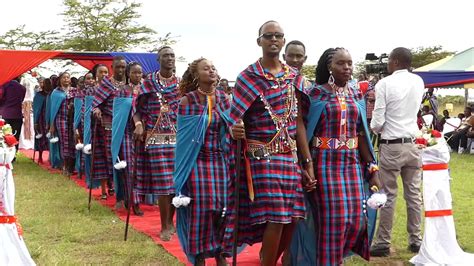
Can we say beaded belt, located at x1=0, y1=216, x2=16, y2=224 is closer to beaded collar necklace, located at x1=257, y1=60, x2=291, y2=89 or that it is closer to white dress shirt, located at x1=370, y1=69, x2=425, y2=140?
beaded collar necklace, located at x1=257, y1=60, x2=291, y2=89

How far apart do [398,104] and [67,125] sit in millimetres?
8028

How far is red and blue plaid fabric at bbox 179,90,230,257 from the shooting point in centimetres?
537

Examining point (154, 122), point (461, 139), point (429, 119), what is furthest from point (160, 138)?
point (461, 139)

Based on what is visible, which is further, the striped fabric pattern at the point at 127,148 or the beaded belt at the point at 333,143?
the striped fabric pattern at the point at 127,148

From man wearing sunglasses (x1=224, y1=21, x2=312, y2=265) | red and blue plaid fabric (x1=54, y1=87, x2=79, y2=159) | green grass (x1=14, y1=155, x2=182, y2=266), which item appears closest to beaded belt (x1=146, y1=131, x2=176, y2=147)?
green grass (x1=14, y1=155, x2=182, y2=266)

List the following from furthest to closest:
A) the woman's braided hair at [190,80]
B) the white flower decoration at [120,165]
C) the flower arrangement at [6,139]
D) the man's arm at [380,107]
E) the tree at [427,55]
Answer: the tree at [427,55]
the white flower decoration at [120,165]
the man's arm at [380,107]
the woman's braided hair at [190,80]
the flower arrangement at [6,139]

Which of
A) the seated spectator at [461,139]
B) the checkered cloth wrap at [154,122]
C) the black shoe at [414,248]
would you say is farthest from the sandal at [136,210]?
the seated spectator at [461,139]

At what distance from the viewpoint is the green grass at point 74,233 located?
5961 millimetres

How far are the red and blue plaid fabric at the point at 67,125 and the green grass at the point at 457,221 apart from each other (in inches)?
246

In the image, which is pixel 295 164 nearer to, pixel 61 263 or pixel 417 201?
pixel 417 201

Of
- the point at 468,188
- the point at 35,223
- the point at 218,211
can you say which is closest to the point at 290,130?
the point at 218,211

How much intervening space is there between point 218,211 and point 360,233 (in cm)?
121

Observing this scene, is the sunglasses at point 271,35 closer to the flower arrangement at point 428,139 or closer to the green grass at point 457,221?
the flower arrangement at point 428,139

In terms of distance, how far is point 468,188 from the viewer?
1073cm
